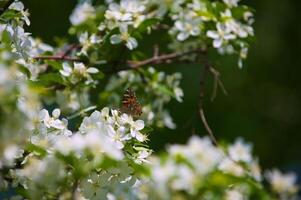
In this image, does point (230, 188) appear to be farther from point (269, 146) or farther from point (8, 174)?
point (269, 146)

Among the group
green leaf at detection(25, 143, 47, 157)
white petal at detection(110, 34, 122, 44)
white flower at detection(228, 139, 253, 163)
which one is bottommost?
white flower at detection(228, 139, 253, 163)

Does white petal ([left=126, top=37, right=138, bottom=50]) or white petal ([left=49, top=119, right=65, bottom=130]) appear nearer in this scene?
white petal ([left=49, top=119, right=65, bottom=130])

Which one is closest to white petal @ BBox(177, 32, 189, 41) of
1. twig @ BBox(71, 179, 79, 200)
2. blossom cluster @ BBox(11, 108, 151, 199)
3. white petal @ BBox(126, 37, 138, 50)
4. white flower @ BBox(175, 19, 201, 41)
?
white flower @ BBox(175, 19, 201, 41)

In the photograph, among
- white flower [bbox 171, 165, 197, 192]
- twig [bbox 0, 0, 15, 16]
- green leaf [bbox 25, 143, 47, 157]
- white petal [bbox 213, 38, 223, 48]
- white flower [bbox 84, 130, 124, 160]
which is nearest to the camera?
white flower [bbox 171, 165, 197, 192]

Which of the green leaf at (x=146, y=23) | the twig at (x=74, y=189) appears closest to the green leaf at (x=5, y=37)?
the twig at (x=74, y=189)

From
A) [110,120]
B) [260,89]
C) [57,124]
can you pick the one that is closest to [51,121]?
[57,124]

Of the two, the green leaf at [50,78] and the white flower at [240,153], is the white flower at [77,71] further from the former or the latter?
the white flower at [240,153]

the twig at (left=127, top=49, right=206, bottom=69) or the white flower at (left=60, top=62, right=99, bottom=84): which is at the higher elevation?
the white flower at (left=60, top=62, right=99, bottom=84)

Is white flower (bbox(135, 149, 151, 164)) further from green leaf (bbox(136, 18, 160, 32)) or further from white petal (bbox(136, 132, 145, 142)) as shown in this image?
green leaf (bbox(136, 18, 160, 32))
